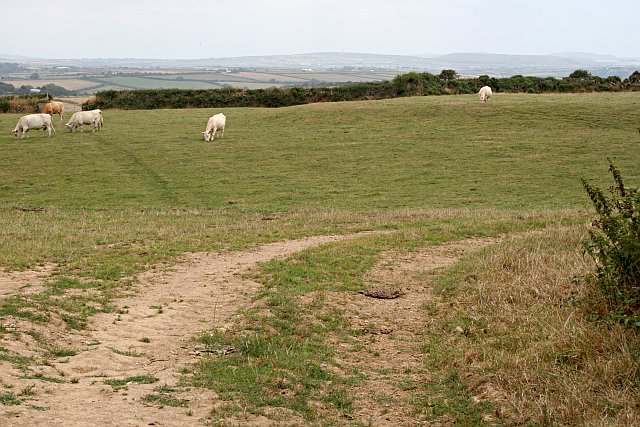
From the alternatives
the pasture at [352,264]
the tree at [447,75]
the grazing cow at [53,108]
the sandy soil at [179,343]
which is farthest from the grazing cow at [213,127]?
the tree at [447,75]

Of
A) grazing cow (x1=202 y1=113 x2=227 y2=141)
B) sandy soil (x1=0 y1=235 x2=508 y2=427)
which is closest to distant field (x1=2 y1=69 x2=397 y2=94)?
grazing cow (x1=202 y1=113 x2=227 y2=141)

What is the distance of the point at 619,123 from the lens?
125 ft

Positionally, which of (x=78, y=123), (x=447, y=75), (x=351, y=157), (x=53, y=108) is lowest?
(x=351, y=157)

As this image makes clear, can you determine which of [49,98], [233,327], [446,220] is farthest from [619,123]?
[49,98]

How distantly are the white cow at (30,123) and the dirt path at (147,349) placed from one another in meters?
27.8

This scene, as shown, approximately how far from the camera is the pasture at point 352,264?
26.7ft

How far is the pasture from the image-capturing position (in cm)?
814

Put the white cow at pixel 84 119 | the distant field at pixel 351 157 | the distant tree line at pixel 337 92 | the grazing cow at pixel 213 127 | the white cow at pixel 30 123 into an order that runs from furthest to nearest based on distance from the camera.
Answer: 1. the distant tree line at pixel 337 92
2. the white cow at pixel 84 119
3. the white cow at pixel 30 123
4. the grazing cow at pixel 213 127
5. the distant field at pixel 351 157

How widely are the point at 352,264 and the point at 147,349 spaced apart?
5846mm

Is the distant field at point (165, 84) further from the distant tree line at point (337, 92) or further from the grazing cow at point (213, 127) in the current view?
the grazing cow at point (213, 127)

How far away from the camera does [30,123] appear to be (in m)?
39.6

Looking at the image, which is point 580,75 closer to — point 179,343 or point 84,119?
point 84,119

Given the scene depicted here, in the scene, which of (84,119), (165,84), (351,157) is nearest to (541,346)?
(351,157)

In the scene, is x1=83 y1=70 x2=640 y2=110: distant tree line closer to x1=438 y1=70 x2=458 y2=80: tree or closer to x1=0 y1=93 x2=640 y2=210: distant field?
x1=438 y1=70 x2=458 y2=80: tree
